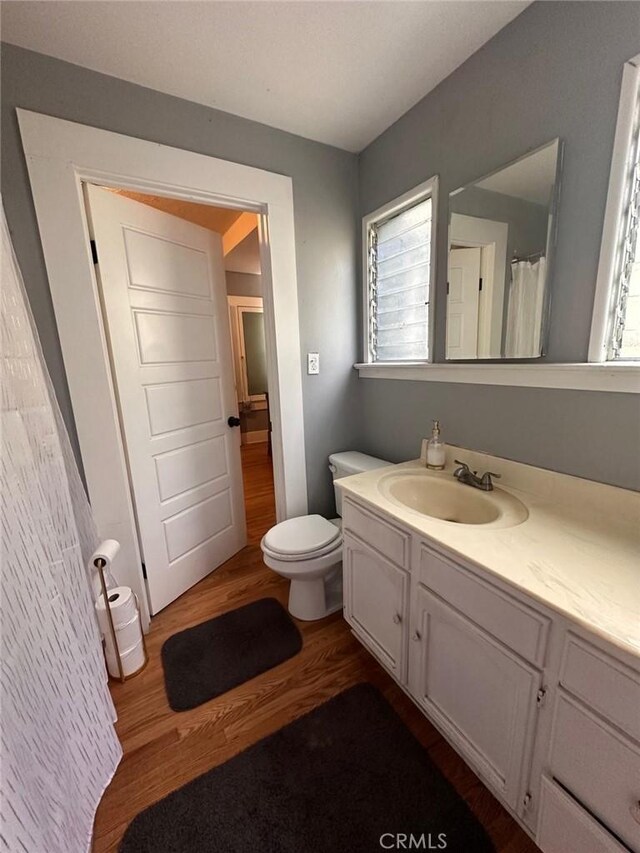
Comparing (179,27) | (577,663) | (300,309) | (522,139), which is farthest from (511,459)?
(179,27)

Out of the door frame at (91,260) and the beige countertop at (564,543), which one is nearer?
the beige countertop at (564,543)

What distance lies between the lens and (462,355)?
4.58ft

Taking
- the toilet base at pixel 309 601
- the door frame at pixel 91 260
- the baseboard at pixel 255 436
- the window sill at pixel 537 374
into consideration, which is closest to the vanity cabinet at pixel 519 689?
the toilet base at pixel 309 601

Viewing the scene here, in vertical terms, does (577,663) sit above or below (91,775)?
above

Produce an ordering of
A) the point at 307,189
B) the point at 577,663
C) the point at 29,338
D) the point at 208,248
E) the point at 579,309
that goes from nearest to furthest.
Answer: the point at 577,663 < the point at 29,338 < the point at 579,309 < the point at 307,189 < the point at 208,248

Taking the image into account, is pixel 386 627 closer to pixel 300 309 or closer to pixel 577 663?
pixel 577 663

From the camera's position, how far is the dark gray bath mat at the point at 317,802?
914 mm

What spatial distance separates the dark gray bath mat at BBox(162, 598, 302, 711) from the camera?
136 centimetres

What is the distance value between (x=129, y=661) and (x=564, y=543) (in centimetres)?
169

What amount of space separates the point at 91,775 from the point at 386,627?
0.99 meters

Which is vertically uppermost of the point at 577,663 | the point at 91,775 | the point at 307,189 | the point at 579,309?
the point at 307,189

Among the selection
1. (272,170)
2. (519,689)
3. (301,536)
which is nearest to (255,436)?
(301,536)

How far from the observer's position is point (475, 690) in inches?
36.6

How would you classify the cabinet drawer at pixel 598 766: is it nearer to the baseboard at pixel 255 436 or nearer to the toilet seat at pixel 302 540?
the toilet seat at pixel 302 540
